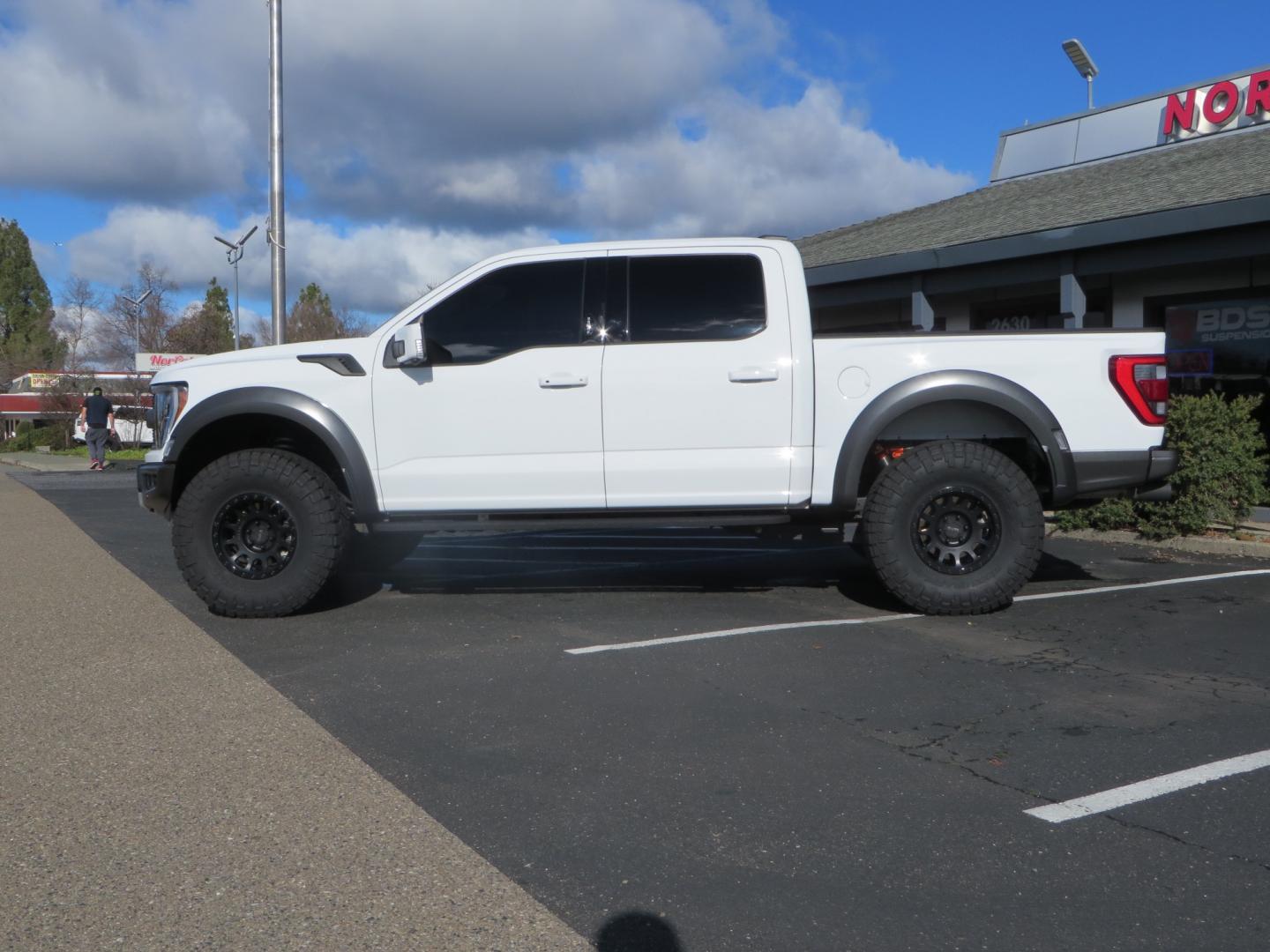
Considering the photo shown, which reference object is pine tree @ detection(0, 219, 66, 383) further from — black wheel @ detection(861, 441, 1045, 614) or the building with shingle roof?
black wheel @ detection(861, 441, 1045, 614)

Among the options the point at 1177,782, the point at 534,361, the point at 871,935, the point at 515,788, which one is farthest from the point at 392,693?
the point at 1177,782

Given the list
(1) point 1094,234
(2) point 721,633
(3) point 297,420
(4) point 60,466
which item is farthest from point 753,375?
(4) point 60,466

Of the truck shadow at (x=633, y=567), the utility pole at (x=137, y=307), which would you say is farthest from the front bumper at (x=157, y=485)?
the utility pole at (x=137, y=307)

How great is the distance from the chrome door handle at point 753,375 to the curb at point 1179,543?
506cm

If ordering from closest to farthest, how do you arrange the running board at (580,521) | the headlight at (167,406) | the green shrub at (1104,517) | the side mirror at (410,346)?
the side mirror at (410,346) < the running board at (580,521) < the headlight at (167,406) < the green shrub at (1104,517)

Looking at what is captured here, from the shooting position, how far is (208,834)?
3566mm

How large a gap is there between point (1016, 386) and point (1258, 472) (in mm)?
4734

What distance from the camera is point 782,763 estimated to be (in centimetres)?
→ 422

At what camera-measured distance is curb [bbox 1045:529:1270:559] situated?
9.36 meters

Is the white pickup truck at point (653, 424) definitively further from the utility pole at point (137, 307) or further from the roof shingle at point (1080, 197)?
the utility pole at point (137, 307)

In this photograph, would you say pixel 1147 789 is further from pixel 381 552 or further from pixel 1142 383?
pixel 381 552

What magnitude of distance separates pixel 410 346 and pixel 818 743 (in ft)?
10.8

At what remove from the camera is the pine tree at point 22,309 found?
76.8 m

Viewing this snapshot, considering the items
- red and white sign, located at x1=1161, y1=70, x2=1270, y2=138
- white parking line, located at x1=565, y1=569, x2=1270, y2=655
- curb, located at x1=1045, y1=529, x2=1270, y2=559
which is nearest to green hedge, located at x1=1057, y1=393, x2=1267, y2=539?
curb, located at x1=1045, y1=529, x2=1270, y2=559
